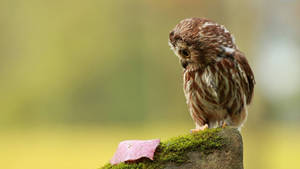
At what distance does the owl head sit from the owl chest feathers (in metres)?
0.05

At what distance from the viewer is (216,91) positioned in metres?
2.19

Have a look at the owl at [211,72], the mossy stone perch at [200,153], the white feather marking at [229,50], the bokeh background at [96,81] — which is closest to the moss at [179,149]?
the mossy stone perch at [200,153]

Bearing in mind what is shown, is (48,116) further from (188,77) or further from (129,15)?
(188,77)

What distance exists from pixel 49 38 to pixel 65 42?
1.44 feet

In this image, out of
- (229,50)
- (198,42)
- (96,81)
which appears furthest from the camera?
(96,81)

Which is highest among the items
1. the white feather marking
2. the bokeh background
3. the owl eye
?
the owl eye

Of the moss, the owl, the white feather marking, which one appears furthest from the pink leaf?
the white feather marking

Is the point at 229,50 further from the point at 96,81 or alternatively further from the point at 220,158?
the point at 96,81

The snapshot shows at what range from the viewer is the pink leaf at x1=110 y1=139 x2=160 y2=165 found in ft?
5.52

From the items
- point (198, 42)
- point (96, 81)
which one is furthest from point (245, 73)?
point (96, 81)

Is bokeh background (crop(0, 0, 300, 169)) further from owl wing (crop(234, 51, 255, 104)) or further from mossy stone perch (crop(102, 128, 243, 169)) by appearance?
mossy stone perch (crop(102, 128, 243, 169))

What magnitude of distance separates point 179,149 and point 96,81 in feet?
22.6

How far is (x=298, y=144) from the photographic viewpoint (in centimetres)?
664

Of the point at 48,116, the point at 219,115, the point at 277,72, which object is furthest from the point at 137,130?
the point at 219,115
